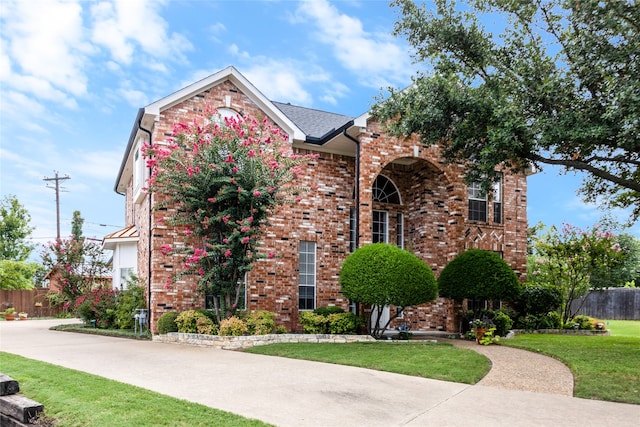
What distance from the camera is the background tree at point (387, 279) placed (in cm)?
1238

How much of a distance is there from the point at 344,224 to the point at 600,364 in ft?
27.5

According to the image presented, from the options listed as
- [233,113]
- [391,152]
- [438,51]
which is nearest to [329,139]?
[391,152]

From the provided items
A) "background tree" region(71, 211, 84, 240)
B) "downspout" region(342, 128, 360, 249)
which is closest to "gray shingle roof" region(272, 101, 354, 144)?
"downspout" region(342, 128, 360, 249)

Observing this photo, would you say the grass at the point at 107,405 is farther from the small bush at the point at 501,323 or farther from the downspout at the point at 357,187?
the small bush at the point at 501,323

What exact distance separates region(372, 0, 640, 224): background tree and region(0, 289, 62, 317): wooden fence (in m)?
23.9

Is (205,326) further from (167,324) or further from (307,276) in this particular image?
(307,276)

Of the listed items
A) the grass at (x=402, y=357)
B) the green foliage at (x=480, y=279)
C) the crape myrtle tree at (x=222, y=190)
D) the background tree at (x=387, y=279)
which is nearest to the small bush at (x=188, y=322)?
the crape myrtle tree at (x=222, y=190)

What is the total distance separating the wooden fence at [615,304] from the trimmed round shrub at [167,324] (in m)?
20.9

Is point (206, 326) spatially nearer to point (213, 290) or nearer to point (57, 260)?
point (213, 290)

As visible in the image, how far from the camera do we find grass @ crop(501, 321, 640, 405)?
7117 millimetres

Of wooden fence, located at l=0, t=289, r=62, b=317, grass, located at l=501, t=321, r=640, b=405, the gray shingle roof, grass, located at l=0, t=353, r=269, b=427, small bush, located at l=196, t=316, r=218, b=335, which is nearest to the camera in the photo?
grass, located at l=0, t=353, r=269, b=427

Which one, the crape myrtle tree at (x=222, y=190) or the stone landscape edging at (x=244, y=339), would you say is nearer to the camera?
the stone landscape edging at (x=244, y=339)

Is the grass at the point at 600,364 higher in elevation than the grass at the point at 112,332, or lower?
higher

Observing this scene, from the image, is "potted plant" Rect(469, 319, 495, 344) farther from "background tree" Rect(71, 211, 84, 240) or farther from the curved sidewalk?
"background tree" Rect(71, 211, 84, 240)
